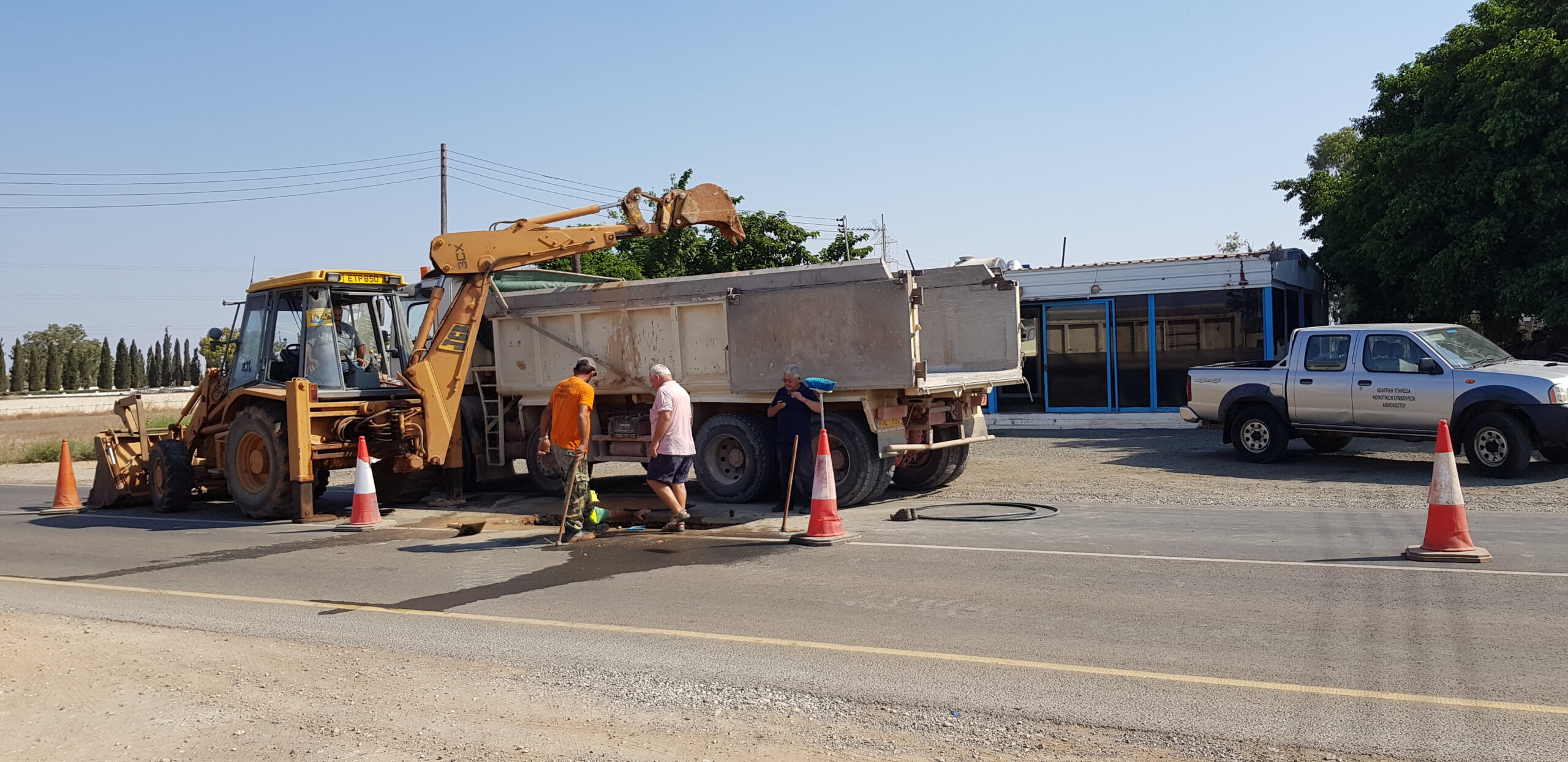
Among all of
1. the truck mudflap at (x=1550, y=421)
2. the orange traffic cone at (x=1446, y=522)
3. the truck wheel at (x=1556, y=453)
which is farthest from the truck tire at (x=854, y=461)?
the truck wheel at (x=1556, y=453)

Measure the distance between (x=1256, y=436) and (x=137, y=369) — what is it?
309 feet

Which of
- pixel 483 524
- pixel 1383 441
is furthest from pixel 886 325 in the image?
pixel 1383 441

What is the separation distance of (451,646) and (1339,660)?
4.74 metres

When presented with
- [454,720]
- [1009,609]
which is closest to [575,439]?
[1009,609]

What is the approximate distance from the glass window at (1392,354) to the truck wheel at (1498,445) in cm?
99

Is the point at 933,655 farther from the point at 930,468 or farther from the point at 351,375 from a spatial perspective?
the point at 351,375

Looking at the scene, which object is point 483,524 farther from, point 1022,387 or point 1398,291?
point 1398,291

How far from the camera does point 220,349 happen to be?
14875 millimetres

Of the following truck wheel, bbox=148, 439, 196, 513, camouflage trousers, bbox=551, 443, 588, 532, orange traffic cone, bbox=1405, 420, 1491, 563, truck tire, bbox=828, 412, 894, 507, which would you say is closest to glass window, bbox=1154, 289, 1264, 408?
truck tire, bbox=828, 412, 894, 507

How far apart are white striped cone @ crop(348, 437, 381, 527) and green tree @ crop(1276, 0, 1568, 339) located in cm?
1705

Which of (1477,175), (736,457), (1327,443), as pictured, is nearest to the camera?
(736,457)

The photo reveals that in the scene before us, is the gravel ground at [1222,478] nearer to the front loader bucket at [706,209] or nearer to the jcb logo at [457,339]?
the front loader bucket at [706,209]

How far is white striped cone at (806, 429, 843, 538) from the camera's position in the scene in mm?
10219

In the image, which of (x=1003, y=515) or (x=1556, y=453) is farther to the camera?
(x=1556, y=453)
